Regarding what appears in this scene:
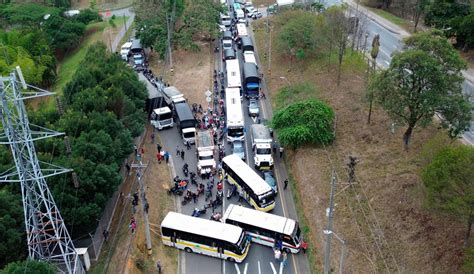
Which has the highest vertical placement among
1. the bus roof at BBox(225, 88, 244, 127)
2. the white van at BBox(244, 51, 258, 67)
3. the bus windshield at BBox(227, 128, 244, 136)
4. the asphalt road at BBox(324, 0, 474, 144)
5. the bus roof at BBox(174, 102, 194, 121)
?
the asphalt road at BBox(324, 0, 474, 144)

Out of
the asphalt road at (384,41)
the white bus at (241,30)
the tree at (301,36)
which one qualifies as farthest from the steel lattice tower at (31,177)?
the white bus at (241,30)

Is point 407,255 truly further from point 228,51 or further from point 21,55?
point 21,55

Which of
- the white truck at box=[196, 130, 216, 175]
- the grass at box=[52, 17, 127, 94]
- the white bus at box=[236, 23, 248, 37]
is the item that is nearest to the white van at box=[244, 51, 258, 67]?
the white bus at box=[236, 23, 248, 37]

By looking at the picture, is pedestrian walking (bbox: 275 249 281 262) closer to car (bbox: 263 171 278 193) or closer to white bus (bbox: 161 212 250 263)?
white bus (bbox: 161 212 250 263)

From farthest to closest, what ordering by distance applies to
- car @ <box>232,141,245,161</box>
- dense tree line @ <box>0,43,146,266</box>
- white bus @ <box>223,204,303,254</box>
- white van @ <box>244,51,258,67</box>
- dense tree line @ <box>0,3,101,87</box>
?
dense tree line @ <box>0,3,101,87</box>
white van @ <box>244,51,258,67</box>
car @ <box>232,141,245,161</box>
white bus @ <box>223,204,303,254</box>
dense tree line @ <box>0,43,146,266</box>

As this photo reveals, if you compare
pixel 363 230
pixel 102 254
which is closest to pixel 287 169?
pixel 363 230

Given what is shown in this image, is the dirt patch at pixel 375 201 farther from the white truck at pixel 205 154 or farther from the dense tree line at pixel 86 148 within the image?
the dense tree line at pixel 86 148

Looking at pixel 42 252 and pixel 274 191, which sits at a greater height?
pixel 42 252
